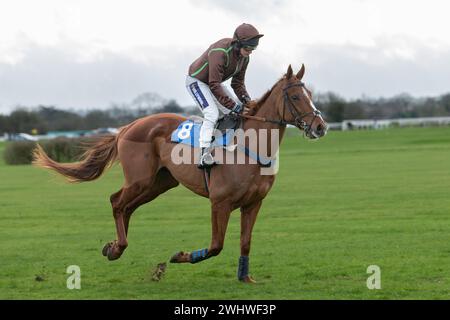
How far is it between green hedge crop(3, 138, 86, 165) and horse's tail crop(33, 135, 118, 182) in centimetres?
3808

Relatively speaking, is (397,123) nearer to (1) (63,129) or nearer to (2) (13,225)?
(1) (63,129)

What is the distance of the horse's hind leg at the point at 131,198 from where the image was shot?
1047cm

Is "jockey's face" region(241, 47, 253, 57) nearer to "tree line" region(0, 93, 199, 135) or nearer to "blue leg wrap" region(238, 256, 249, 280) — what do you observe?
"blue leg wrap" region(238, 256, 249, 280)

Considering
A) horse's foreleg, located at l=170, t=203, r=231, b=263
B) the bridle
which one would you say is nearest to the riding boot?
horse's foreleg, located at l=170, t=203, r=231, b=263

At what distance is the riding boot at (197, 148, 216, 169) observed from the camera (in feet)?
31.4

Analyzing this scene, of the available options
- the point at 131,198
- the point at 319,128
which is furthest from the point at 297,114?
the point at 131,198

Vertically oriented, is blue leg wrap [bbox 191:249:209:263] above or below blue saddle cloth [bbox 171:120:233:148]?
below

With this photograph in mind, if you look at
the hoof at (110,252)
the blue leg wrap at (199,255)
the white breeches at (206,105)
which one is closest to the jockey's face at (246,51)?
the white breeches at (206,105)

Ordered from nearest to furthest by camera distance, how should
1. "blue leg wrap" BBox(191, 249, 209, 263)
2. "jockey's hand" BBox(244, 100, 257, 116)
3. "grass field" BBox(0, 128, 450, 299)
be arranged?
"grass field" BBox(0, 128, 450, 299) → "blue leg wrap" BBox(191, 249, 209, 263) → "jockey's hand" BBox(244, 100, 257, 116)

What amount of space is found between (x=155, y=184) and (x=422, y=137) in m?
65.1

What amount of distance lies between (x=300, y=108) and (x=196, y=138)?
4.75 ft

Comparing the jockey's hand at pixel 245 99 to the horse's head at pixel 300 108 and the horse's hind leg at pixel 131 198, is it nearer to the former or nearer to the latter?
the horse's head at pixel 300 108
